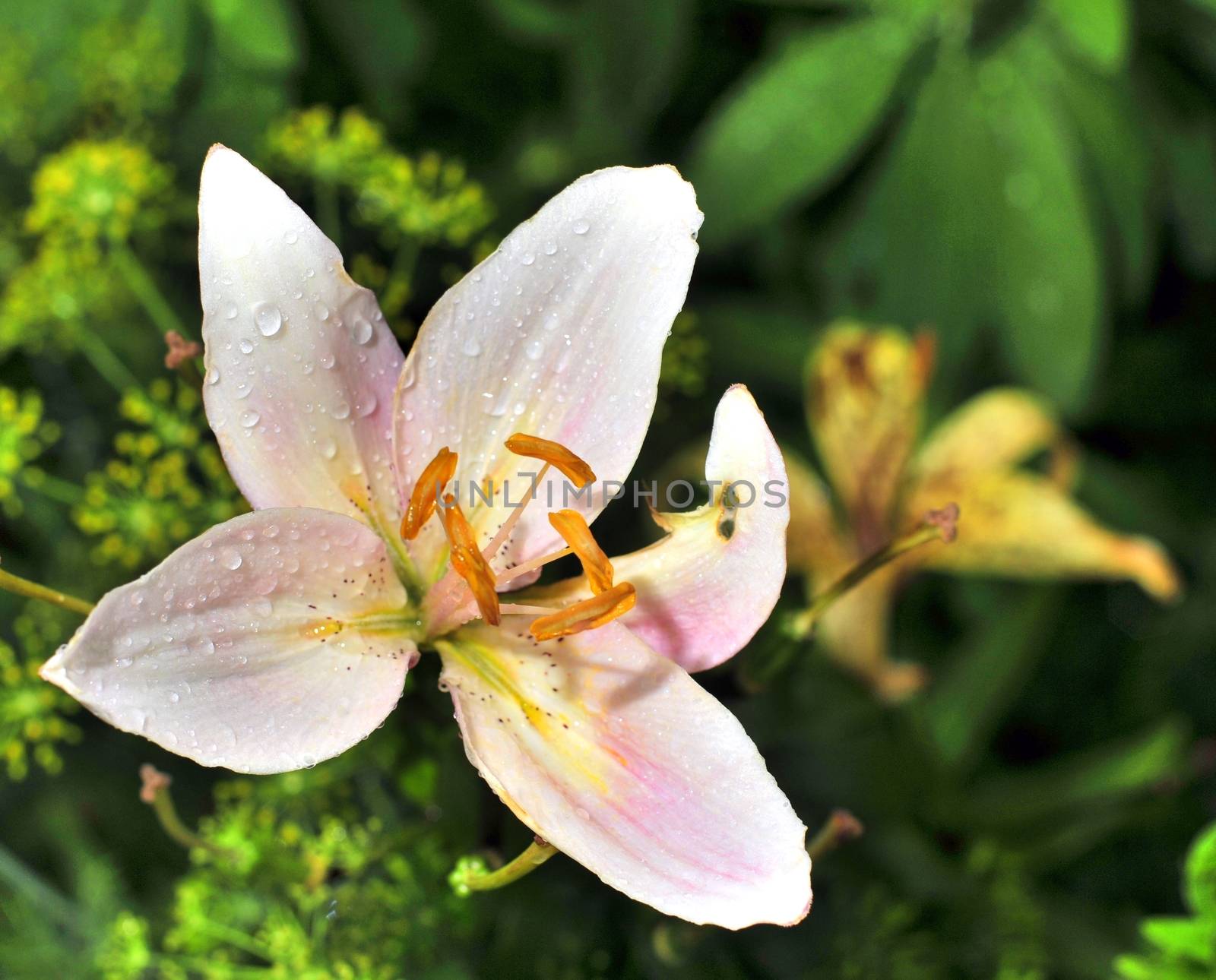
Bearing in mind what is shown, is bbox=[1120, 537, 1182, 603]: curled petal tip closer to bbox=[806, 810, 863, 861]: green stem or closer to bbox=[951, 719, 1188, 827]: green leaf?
bbox=[951, 719, 1188, 827]: green leaf

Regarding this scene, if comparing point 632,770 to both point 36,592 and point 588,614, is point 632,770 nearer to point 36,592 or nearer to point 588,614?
point 588,614

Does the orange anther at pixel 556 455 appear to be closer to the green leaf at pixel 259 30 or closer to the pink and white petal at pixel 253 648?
the pink and white petal at pixel 253 648

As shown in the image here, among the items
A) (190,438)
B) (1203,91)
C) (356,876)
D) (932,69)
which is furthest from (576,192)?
(1203,91)

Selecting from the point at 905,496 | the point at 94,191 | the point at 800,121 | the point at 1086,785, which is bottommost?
the point at 1086,785

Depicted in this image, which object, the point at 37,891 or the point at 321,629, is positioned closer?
the point at 321,629

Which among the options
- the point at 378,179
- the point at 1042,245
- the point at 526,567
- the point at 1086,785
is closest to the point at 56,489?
the point at 378,179

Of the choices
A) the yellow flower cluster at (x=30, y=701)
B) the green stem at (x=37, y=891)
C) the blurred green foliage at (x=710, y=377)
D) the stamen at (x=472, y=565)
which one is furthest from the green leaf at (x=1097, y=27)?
the green stem at (x=37, y=891)
